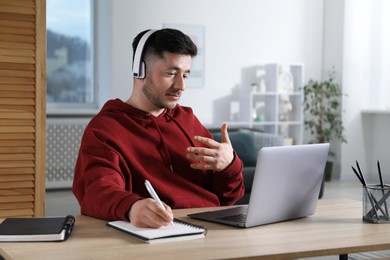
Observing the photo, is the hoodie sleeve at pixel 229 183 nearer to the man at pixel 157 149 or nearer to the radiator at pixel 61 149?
the man at pixel 157 149

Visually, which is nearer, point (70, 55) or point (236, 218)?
point (236, 218)

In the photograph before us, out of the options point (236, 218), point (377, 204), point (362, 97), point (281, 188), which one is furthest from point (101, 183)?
point (362, 97)

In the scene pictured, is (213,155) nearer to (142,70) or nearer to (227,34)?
(142,70)

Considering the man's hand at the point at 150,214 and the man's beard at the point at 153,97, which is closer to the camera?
the man's hand at the point at 150,214

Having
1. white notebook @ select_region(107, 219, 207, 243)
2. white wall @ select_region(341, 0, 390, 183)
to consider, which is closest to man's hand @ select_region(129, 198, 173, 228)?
white notebook @ select_region(107, 219, 207, 243)

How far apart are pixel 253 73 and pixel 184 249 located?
20.8 ft

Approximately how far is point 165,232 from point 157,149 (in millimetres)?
606

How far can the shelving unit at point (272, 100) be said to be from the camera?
7492 mm

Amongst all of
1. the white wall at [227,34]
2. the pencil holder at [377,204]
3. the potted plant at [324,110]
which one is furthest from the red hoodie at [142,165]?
the potted plant at [324,110]

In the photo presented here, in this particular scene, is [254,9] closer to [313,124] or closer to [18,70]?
[313,124]

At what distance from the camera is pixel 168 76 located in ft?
6.82

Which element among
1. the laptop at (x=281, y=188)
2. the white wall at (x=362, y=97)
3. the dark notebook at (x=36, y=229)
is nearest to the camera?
the dark notebook at (x=36, y=229)

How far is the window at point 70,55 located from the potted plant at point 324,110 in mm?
2606

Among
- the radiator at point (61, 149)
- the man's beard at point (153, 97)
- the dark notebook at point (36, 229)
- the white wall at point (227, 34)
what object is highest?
the white wall at point (227, 34)
